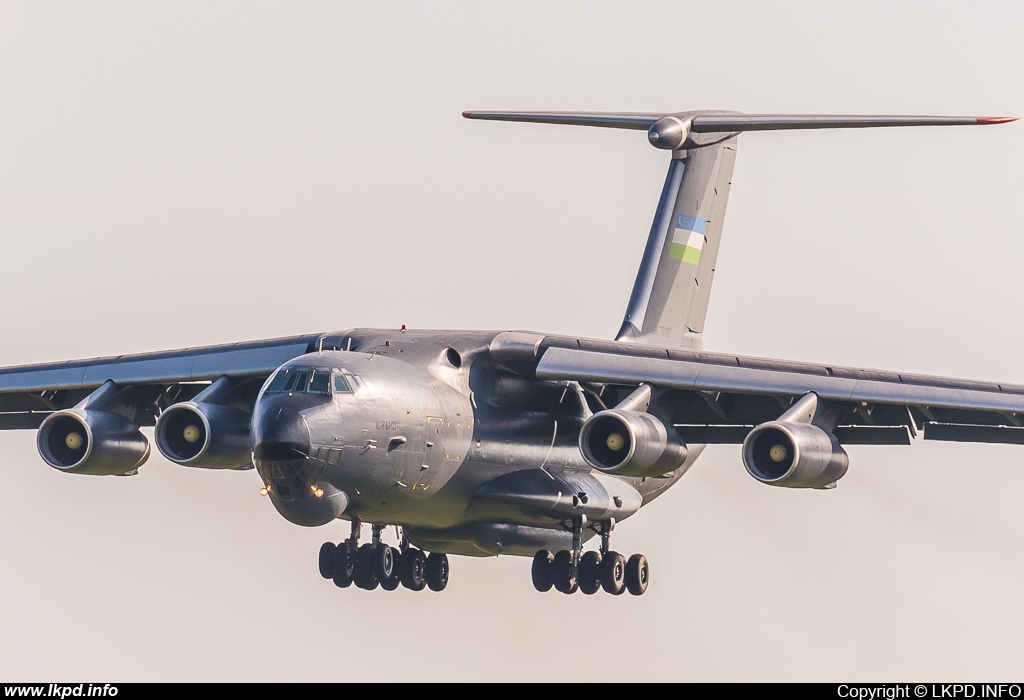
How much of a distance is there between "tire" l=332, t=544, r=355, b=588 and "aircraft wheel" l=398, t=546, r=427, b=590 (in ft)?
2.18

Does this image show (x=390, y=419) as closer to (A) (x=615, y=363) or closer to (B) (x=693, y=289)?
(A) (x=615, y=363)

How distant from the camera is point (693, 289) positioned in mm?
24438

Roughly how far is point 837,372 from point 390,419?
16.3 feet

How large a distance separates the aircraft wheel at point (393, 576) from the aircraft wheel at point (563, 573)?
6.89ft

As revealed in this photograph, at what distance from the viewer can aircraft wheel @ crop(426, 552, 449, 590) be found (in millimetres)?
22473

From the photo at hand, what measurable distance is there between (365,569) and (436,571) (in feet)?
3.60

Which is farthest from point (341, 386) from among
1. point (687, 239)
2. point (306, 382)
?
point (687, 239)

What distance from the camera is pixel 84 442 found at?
2116cm

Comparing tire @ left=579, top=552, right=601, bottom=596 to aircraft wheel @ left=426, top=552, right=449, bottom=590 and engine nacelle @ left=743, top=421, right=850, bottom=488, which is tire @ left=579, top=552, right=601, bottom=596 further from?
engine nacelle @ left=743, top=421, right=850, bottom=488

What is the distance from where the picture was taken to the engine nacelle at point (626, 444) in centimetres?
1906

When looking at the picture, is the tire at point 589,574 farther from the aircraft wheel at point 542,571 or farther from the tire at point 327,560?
the tire at point 327,560

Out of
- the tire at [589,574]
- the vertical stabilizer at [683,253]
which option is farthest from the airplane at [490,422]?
the vertical stabilizer at [683,253]
